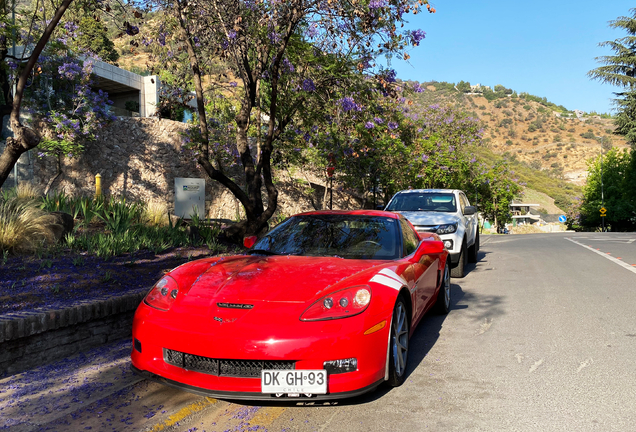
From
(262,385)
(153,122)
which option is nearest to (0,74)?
(262,385)

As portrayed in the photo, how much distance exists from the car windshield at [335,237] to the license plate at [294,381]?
150 centimetres

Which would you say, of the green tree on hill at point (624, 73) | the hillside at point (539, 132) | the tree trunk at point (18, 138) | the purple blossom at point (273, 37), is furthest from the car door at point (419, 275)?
the hillside at point (539, 132)

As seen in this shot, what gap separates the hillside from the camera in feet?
351

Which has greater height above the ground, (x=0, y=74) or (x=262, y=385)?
(x=0, y=74)

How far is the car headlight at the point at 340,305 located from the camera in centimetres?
314

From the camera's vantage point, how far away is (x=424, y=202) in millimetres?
10352

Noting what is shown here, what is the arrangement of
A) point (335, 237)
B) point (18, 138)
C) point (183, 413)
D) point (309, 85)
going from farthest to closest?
point (309, 85)
point (18, 138)
point (335, 237)
point (183, 413)

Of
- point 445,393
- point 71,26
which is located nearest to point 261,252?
point 445,393

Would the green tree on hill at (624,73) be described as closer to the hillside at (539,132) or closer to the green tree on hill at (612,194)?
the green tree on hill at (612,194)

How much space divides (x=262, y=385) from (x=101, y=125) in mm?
18990

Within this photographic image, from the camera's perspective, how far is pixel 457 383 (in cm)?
377

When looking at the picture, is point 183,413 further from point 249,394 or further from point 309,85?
point 309,85

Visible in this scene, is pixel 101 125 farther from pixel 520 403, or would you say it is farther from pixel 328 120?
pixel 520 403

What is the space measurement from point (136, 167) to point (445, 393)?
65.0 feet
